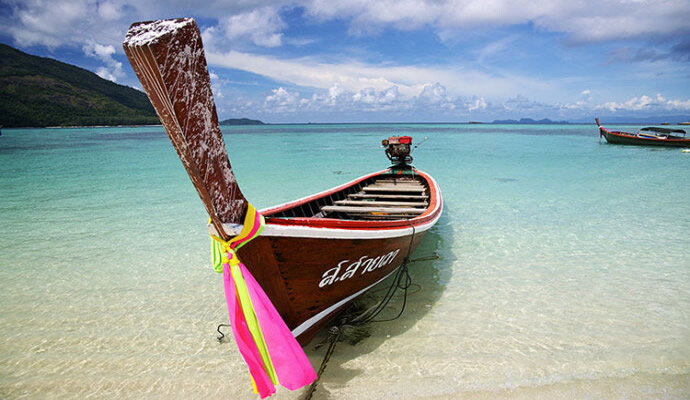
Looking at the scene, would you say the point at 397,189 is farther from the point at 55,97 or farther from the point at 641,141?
the point at 55,97

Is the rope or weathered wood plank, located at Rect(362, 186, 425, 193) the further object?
weathered wood plank, located at Rect(362, 186, 425, 193)

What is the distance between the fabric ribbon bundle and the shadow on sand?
2.44ft

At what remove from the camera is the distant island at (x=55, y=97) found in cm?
9888

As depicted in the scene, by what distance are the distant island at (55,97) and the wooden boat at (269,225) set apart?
12550 centimetres

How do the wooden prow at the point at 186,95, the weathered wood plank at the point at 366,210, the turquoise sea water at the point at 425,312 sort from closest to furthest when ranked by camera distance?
the wooden prow at the point at 186,95 < the turquoise sea water at the point at 425,312 < the weathered wood plank at the point at 366,210

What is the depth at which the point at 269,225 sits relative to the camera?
2.51m

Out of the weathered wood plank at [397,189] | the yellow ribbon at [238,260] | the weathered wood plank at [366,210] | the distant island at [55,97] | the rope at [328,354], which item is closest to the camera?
the yellow ribbon at [238,260]

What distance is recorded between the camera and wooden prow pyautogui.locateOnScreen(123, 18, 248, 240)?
5.23 ft

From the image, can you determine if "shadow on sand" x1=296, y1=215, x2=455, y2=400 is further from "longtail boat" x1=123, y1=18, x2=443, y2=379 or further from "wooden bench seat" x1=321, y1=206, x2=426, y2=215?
"wooden bench seat" x1=321, y1=206, x2=426, y2=215

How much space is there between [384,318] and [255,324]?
229cm

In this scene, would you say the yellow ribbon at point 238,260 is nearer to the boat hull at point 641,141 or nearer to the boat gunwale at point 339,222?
the boat gunwale at point 339,222

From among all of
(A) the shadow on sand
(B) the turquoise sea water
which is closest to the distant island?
(B) the turquoise sea water

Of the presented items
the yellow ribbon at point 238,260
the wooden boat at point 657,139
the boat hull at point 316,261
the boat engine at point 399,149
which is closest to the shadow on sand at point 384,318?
the boat hull at point 316,261

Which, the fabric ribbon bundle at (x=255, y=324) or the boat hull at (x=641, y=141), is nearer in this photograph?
the fabric ribbon bundle at (x=255, y=324)
